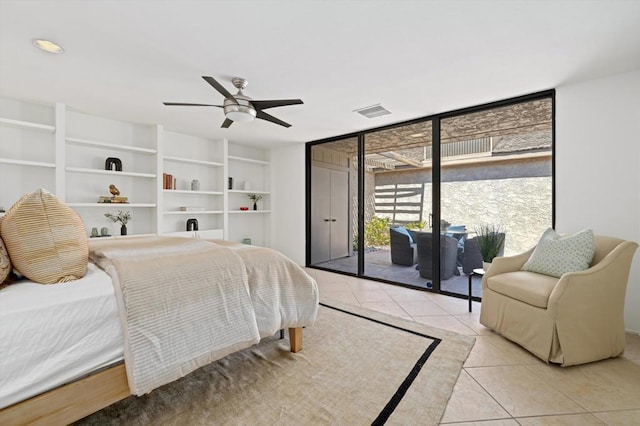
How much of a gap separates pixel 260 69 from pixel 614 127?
10.8 feet

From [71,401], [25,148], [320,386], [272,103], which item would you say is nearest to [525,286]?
[320,386]

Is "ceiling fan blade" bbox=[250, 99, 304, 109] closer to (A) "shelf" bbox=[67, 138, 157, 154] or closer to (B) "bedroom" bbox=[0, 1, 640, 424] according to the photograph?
(B) "bedroom" bbox=[0, 1, 640, 424]

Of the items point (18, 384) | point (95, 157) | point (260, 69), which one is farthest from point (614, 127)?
point (95, 157)

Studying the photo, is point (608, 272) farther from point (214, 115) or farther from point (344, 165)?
point (214, 115)

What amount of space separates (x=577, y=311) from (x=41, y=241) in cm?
319

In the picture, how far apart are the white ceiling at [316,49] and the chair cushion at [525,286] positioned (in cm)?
182

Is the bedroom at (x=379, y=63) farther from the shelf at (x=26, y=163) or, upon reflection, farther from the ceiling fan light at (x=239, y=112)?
the shelf at (x=26, y=163)

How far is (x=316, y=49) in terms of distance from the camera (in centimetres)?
214

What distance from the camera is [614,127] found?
2.47m

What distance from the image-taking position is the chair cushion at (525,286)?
198 centimetres

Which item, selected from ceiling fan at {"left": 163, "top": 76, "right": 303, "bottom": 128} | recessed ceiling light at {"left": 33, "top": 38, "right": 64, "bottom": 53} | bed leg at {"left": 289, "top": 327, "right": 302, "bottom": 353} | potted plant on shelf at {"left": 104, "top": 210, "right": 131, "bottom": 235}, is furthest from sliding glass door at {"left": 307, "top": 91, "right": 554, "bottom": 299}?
recessed ceiling light at {"left": 33, "top": 38, "right": 64, "bottom": 53}

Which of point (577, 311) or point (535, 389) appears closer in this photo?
point (535, 389)

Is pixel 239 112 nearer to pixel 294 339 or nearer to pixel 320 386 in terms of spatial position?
pixel 294 339

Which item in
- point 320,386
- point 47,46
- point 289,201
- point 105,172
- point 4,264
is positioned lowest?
point 320,386
